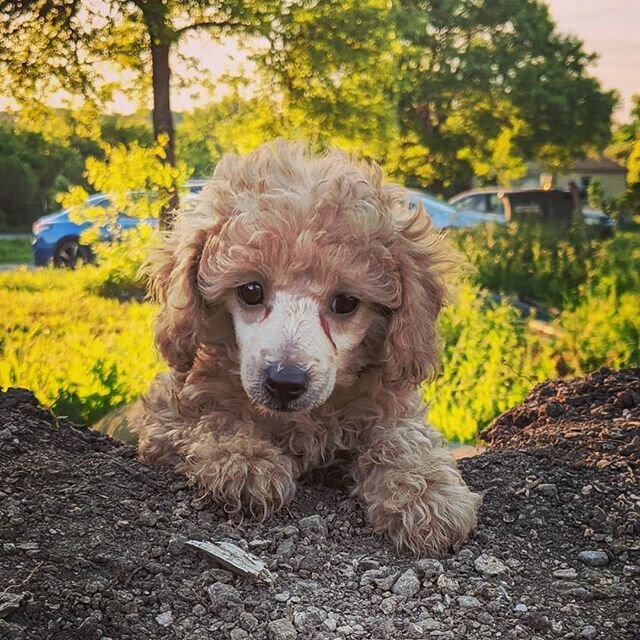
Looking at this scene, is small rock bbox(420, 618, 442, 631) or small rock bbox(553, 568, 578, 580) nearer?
small rock bbox(420, 618, 442, 631)

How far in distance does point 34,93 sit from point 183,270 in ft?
6.52

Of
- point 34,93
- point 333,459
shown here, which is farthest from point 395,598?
point 34,93

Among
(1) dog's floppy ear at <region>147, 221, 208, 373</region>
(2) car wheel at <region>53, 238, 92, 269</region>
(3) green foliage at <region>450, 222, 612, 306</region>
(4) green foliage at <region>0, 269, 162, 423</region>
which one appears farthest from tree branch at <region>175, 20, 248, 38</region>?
(3) green foliage at <region>450, 222, 612, 306</region>

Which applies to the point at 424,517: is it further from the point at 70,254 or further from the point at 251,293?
the point at 70,254

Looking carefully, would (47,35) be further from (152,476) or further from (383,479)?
(383,479)

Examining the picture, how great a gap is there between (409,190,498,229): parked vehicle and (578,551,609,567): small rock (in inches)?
113

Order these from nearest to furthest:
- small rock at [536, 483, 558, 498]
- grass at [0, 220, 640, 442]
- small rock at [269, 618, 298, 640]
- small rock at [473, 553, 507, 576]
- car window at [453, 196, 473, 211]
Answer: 1. small rock at [269, 618, 298, 640]
2. small rock at [473, 553, 507, 576]
3. small rock at [536, 483, 558, 498]
4. grass at [0, 220, 640, 442]
5. car window at [453, 196, 473, 211]

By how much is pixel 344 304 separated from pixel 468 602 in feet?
3.62

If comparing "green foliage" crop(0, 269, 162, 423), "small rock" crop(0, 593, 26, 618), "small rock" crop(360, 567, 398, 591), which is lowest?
"small rock" crop(360, 567, 398, 591)

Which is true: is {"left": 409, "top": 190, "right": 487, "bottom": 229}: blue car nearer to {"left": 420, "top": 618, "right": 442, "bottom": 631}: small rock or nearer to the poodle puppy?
the poodle puppy

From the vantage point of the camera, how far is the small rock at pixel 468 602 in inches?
101

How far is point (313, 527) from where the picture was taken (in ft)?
9.77

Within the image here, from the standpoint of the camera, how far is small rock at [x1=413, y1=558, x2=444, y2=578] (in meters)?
2.73

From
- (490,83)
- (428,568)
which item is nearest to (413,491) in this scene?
(428,568)
